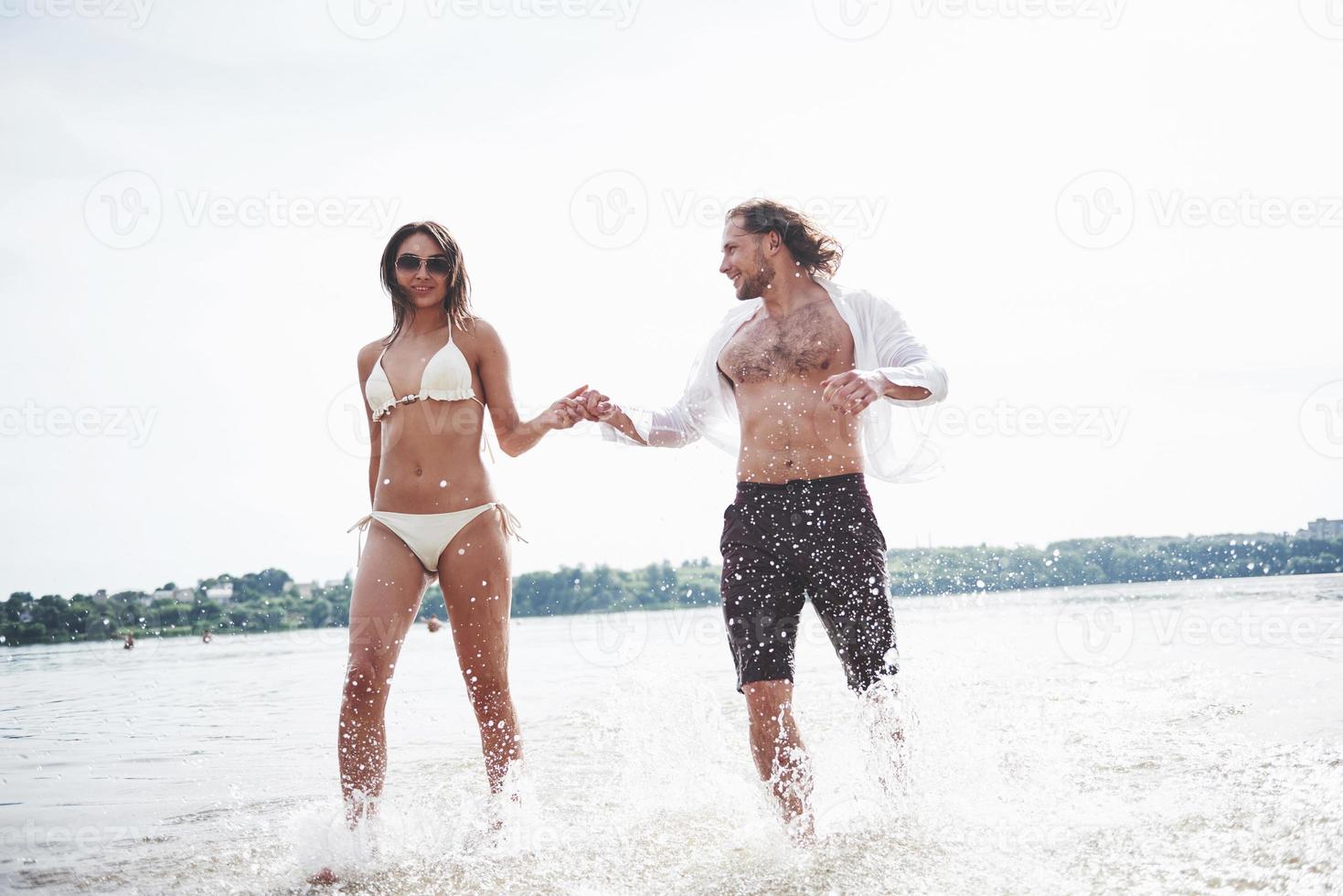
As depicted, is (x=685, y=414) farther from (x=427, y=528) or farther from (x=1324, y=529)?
(x=1324, y=529)

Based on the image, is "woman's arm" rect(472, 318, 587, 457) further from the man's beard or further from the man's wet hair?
the man's wet hair

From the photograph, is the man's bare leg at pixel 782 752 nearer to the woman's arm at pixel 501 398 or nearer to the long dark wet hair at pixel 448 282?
the woman's arm at pixel 501 398

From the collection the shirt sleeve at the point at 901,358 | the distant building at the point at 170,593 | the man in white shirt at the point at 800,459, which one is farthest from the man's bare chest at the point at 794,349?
the distant building at the point at 170,593

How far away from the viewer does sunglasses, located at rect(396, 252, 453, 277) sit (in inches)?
167

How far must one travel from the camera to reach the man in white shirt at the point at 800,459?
3957 mm

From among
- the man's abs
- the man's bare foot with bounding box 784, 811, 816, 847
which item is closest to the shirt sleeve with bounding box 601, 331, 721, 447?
the man's abs

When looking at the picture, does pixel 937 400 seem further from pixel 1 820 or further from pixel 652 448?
pixel 1 820

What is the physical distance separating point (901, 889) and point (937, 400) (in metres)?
1.83

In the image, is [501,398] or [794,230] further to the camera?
[794,230]

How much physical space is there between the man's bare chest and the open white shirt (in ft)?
0.21

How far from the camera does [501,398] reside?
4305 mm

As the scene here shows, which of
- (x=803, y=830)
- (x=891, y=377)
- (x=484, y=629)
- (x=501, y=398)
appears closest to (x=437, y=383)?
(x=501, y=398)

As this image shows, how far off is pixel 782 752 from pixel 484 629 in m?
1.26

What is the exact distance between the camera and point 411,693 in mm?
12633
